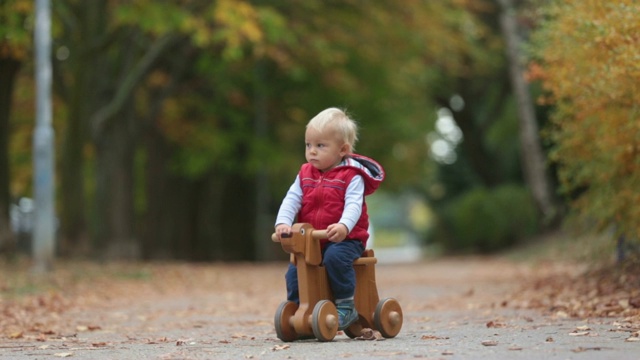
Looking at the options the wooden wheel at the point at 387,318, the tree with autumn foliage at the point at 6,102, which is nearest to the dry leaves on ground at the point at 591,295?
the wooden wheel at the point at 387,318

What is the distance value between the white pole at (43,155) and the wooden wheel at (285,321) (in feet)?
37.9

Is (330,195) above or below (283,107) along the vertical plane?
below

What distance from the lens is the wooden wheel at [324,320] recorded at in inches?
308

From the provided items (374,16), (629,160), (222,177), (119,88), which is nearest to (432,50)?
(374,16)

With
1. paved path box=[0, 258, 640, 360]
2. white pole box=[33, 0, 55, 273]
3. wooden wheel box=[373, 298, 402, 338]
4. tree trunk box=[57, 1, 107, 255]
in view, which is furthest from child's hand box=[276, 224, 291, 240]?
tree trunk box=[57, 1, 107, 255]

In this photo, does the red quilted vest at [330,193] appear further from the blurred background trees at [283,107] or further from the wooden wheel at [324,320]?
the blurred background trees at [283,107]

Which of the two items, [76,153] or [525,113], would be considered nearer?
[76,153]

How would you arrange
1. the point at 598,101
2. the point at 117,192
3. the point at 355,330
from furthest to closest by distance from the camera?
the point at 117,192 < the point at 598,101 < the point at 355,330

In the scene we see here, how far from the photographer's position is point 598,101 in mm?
12258

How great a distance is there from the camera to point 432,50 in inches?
1102

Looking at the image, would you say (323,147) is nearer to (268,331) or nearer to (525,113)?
(268,331)

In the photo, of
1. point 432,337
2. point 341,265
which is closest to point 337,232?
point 341,265

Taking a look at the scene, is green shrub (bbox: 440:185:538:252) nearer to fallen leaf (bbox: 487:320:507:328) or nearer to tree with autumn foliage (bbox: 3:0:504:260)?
tree with autumn foliage (bbox: 3:0:504:260)

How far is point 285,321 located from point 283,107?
25.1 metres
